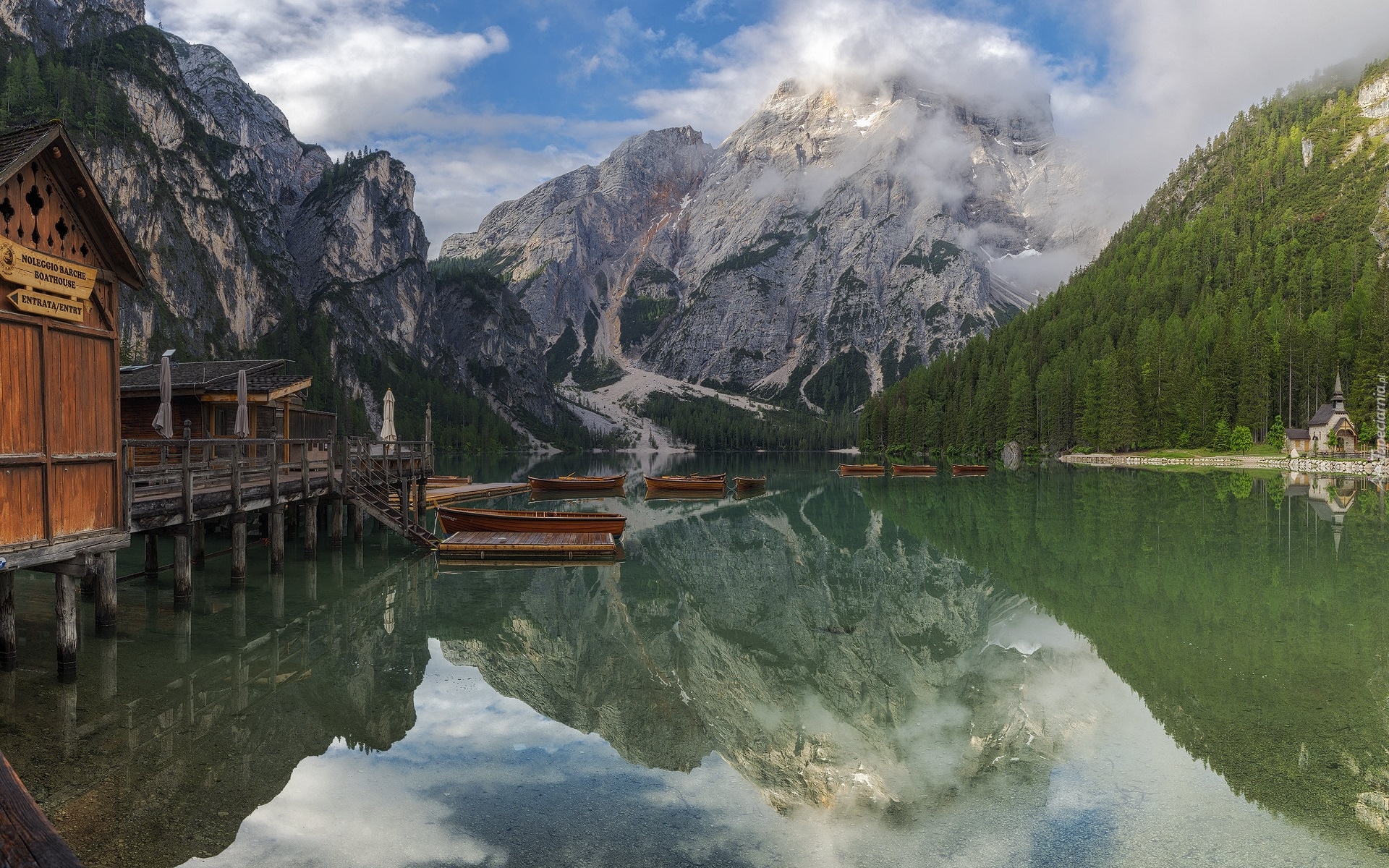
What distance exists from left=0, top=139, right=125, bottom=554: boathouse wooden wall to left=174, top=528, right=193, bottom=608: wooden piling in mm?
5014

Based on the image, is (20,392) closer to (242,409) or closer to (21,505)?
(21,505)

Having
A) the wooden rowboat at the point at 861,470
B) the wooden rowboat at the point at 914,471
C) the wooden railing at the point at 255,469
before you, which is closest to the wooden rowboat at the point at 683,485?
the wooden railing at the point at 255,469

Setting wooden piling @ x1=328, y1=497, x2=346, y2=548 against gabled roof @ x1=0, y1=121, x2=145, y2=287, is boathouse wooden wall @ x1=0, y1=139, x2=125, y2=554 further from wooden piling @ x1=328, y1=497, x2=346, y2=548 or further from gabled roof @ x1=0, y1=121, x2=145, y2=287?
wooden piling @ x1=328, y1=497, x2=346, y2=548

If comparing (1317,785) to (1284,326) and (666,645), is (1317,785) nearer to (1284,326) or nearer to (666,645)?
(666,645)

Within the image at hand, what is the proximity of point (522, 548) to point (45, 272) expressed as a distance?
18.3 m

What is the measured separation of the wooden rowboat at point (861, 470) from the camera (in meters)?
95.4

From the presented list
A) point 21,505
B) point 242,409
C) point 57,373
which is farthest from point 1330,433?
point 21,505

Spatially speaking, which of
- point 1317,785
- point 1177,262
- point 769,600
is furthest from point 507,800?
point 1177,262

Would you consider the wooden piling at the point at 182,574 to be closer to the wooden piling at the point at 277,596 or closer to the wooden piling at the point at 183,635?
the wooden piling at the point at 183,635

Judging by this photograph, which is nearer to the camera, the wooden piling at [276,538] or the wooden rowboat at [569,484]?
the wooden piling at [276,538]

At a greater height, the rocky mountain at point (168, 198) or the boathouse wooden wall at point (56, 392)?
the rocky mountain at point (168, 198)

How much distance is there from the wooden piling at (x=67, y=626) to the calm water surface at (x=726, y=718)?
1.59ft

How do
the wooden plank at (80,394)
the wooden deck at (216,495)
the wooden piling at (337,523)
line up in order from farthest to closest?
1. the wooden piling at (337,523)
2. the wooden deck at (216,495)
3. the wooden plank at (80,394)

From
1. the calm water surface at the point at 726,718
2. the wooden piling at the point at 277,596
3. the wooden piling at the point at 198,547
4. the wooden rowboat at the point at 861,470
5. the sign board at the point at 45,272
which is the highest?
the sign board at the point at 45,272
